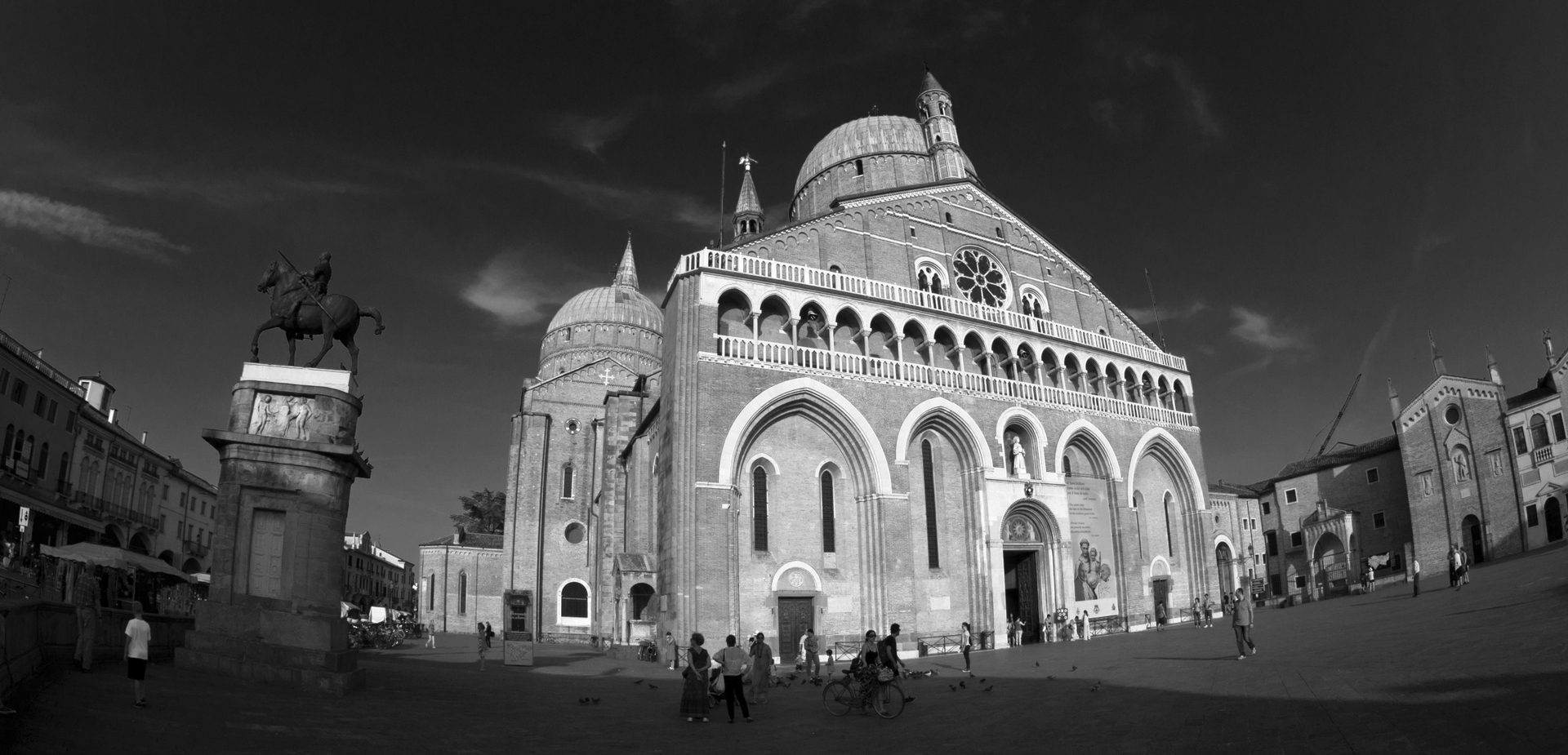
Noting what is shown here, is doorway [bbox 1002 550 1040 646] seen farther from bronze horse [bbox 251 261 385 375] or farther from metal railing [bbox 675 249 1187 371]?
bronze horse [bbox 251 261 385 375]

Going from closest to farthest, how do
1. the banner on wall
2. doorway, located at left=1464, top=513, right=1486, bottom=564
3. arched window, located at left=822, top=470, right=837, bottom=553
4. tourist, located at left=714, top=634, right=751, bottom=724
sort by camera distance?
tourist, located at left=714, top=634, right=751, bottom=724, arched window, located at left=822, top=470, right=837, bottom=553, the banner on wall, doorway, located at left=1464, top=513, right=1486, bottom=564

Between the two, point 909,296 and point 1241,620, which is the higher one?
point 909,296

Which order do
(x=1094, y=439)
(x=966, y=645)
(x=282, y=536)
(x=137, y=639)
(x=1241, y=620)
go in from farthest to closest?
(x=1094, y=439) < (x=966, y=645) < (x=1241, y=620) < (x=282, y=536) < (x=137, y=639)

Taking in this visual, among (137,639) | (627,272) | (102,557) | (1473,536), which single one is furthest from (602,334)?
(137,639)

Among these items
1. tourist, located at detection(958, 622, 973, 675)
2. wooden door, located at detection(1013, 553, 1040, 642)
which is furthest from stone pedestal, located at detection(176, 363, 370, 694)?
wooden door, located at detection(1013, 553, 1040, 642)

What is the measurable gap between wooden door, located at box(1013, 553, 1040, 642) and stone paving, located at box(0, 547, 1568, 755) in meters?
12.7

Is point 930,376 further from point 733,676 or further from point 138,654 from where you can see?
point 138,654

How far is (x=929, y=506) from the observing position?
2992 cm

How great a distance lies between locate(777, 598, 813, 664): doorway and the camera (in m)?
26.0

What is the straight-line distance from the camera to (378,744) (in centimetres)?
934

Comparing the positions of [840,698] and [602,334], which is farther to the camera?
[602,334]

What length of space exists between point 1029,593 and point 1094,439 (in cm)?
641

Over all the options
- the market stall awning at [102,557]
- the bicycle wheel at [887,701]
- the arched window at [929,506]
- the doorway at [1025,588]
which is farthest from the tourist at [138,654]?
the doorway at [1025,588]

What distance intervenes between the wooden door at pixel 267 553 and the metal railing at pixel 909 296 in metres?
14.8
